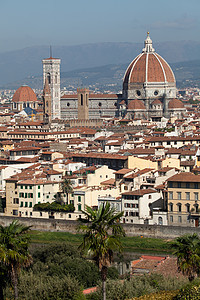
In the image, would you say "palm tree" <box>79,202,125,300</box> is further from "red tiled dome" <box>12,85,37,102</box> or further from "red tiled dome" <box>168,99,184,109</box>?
"red tiled dome" <box>12,85,37,102</box>

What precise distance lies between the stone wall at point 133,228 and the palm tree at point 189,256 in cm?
1850

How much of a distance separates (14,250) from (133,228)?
2166 centimetres

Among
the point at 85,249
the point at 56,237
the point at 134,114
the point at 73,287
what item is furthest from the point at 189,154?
the point at 134,114

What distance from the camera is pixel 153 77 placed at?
125 m

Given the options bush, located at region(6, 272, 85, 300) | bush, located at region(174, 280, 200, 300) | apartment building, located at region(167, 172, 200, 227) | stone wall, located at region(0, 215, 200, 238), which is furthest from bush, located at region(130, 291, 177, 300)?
apartment building, located at region(167, 172, 200, 227)

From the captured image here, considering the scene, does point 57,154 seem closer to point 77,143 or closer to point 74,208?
point 77,143

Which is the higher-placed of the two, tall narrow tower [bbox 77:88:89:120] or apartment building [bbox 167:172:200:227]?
tall narrow tower [bbox 77:88:89:120]

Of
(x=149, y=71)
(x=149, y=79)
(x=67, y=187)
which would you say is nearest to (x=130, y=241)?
(x=67, y=187)

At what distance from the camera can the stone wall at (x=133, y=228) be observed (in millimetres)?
43781

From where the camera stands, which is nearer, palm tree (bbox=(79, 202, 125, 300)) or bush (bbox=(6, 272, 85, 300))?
palm tree (bbox=(79, 202, 125, 300))

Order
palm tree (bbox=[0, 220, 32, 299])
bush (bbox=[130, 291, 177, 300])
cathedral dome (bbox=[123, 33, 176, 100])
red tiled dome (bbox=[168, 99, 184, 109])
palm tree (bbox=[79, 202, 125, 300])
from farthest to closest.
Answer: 1. cathedral dome (bbox=[123, 33, 176, 100])
2. red tiled dome (bbox=[168, 99, 184, 109])
3. palm tree (bbox=[0, 220, 32, 299])
4. bush (bbox=[130, 291, 177, 300])
5. palm tree (bbox=[79, 202, 125, 300])

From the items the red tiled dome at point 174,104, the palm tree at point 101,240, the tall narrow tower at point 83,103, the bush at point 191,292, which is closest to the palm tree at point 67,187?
the palm tree at point 101,240

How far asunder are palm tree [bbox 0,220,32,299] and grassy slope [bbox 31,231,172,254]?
17.1 metres

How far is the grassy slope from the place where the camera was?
4288 cm
